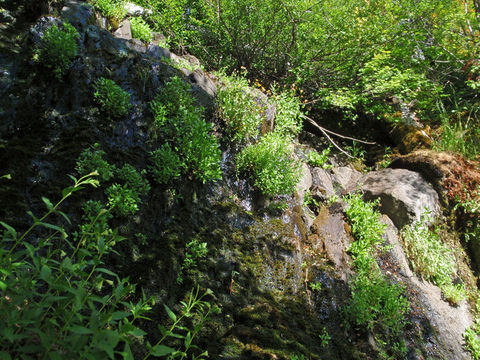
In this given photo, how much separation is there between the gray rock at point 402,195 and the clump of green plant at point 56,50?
671 centimetres

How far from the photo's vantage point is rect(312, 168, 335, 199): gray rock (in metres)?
6.76

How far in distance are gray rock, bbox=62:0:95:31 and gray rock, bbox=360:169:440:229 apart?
268 inches

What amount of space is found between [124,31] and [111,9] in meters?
0.50

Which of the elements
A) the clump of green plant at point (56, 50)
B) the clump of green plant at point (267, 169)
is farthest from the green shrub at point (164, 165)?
the clump of green plant at point (56, 50)

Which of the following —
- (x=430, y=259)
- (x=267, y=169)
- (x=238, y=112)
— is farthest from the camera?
(x=430, y=259)

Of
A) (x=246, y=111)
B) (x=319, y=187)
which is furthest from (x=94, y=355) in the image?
(x=319, y=187)

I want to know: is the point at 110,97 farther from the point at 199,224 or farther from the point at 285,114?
the point at 285,114

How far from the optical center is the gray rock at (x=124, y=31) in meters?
6.36

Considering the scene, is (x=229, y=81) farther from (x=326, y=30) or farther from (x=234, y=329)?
(x=234, y=329)

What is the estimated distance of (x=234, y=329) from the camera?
10.1 feet

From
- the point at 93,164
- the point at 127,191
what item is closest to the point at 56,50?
the point at 93,164

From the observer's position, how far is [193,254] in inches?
143

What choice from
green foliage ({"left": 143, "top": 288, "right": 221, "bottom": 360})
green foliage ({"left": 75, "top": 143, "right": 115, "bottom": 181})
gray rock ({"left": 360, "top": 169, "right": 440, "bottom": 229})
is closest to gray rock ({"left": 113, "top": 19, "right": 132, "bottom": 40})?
green foliage ({"left": 75, "top": 143, "right": 115, "bottom": 181})

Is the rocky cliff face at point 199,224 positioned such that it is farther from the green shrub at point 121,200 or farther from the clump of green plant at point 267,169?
the clump of green plant at point 267,169
